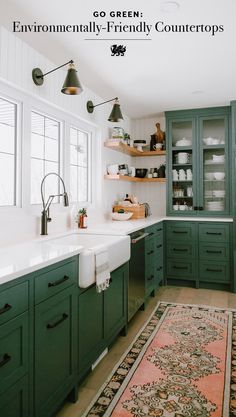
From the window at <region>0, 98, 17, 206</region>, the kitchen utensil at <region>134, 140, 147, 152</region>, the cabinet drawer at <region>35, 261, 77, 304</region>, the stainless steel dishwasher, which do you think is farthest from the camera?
the kitchen utensil at <region>134, 140, 147, 152</region>

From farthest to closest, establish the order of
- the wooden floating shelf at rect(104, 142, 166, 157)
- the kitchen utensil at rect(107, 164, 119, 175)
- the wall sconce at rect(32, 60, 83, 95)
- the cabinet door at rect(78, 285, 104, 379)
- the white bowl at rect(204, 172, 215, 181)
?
the white bowl at rect(204, 172, 215, 181) → the kitchen utensil at rect(107, 164, 119, 175) → the wooden floating shelf at rect(104, 142, 166, 157) → the wall sconce at rect(32, 60, 83, 95) → the cabinet door at rect(78, 285, 104, 379)

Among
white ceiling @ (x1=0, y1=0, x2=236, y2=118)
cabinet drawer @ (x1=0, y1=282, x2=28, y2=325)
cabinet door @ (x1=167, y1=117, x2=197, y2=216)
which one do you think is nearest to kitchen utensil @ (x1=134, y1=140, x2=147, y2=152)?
cabinet door @ (x1=167, y1=117, x2=197, y2=216)

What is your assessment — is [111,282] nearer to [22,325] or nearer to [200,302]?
[22,325]

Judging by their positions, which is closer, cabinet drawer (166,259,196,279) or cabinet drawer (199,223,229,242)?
cabinet drawer (199,223,229,242)

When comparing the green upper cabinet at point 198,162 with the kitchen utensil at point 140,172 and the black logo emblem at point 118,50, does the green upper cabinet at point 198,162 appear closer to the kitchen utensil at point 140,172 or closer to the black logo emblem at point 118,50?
the kitchen utensil at point 140,172

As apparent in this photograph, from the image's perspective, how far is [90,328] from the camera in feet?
7.36

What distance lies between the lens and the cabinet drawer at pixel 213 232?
442 cm

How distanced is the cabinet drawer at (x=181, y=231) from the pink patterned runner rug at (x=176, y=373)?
136 cm

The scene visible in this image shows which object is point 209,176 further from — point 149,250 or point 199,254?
point 149,250

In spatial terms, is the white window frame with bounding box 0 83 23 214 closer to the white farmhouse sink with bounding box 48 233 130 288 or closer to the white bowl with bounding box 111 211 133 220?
the white farmhouse sink with bounding box 48 233 130 288

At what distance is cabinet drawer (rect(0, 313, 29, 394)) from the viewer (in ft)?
4.49

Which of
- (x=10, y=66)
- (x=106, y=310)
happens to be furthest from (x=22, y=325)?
(x=10, y=66)

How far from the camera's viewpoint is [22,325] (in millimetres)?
1496

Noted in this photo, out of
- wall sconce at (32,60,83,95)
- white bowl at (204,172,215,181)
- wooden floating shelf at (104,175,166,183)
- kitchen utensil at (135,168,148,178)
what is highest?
wall sconce at (32,60,83,95)
